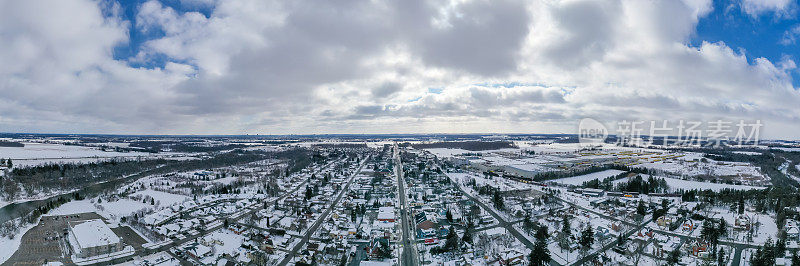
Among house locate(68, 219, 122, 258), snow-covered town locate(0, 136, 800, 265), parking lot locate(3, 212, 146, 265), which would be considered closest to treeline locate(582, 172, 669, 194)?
snow-covered town locate(0, 136, 800, 265)

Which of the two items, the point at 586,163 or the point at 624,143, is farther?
the point at 624,143

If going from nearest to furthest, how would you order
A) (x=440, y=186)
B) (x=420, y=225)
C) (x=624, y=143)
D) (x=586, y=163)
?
(x=420, y=225) < (x=440, y=186) < (x=586, y=163) < (x=624, y=143)

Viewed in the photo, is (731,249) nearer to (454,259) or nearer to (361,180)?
(454,259)

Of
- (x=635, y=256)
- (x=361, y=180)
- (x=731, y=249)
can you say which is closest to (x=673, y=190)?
(x=731, y=249)

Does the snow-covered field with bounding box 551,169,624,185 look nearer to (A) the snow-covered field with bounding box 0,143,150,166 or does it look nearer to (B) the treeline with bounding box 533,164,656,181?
(B) the treeline with bounding box 533,164,656,181

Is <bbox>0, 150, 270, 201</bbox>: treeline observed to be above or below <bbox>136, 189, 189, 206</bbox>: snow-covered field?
above

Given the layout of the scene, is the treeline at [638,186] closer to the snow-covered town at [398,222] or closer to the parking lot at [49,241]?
the snow-covered town at [398,222]

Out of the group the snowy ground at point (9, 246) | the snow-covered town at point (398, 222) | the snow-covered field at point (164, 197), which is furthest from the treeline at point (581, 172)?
the snowy ground at point (9, 246)

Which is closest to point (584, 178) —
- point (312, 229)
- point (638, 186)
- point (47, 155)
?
point (638, 186)

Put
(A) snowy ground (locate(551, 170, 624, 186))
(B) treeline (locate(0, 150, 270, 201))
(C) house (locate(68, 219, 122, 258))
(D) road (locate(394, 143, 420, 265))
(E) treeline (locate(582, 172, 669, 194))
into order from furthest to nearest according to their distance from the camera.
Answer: (A) snowy ground (locate(551, 170, 624, 186)), (B) treeline (locate(0, 150, 270, 201)), (E) treeline (locate(582, 172, 669, 194)), (C) house (locate(68, 219, 122, 258)), (D) road (locate(394, 143, 420, 265))
